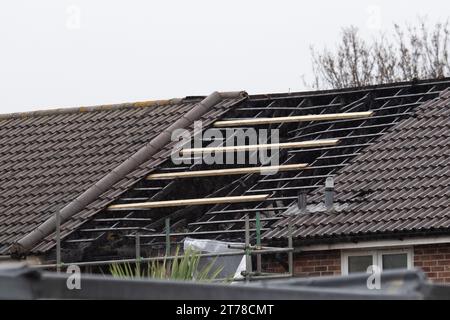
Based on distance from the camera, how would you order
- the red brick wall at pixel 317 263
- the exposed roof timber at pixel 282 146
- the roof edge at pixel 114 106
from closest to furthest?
1. the red brick wall at pixel 317 263
2. the exposed roof timber at pixel 282 146
3. the roof edge at pixel 114 106

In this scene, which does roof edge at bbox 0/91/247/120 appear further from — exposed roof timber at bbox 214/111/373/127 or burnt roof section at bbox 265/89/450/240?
burnt roof section at bbox 265/89/450/240

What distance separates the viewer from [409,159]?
2070 centimetres

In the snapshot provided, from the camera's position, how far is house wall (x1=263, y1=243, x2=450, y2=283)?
61.0ft

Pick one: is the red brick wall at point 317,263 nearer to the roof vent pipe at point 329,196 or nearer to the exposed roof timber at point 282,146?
the roof vent pipe at point 329,196

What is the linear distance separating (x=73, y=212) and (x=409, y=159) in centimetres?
488

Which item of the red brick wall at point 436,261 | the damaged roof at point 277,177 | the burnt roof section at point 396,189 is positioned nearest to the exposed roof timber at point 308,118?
the damaged roof at point 277,177

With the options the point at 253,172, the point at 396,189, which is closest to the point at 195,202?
the point at 253,172

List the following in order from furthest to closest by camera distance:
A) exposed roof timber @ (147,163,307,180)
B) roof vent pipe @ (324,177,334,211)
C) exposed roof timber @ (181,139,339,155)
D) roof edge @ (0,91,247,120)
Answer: roof edge @ (0,91,247,120), exposed roof timber @ (181,139,339,155), exposed roof timber @ (147,163,307,180), roof vent pipe @ (324,177,334,211)

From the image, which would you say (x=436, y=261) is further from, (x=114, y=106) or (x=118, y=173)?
(x=114, y=106)

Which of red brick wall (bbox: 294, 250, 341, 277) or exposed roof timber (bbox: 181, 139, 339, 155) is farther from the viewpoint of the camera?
exposed roof timber (bbox: 181, 139, 339, 155)

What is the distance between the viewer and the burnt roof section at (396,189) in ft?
62.2

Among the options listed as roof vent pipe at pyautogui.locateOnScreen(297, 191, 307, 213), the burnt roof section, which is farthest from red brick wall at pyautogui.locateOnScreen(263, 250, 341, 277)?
roof vent pipe at pyautogui.locateOnScreen(297, 191, 307, 213)

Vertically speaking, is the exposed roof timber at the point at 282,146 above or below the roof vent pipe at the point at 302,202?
above
